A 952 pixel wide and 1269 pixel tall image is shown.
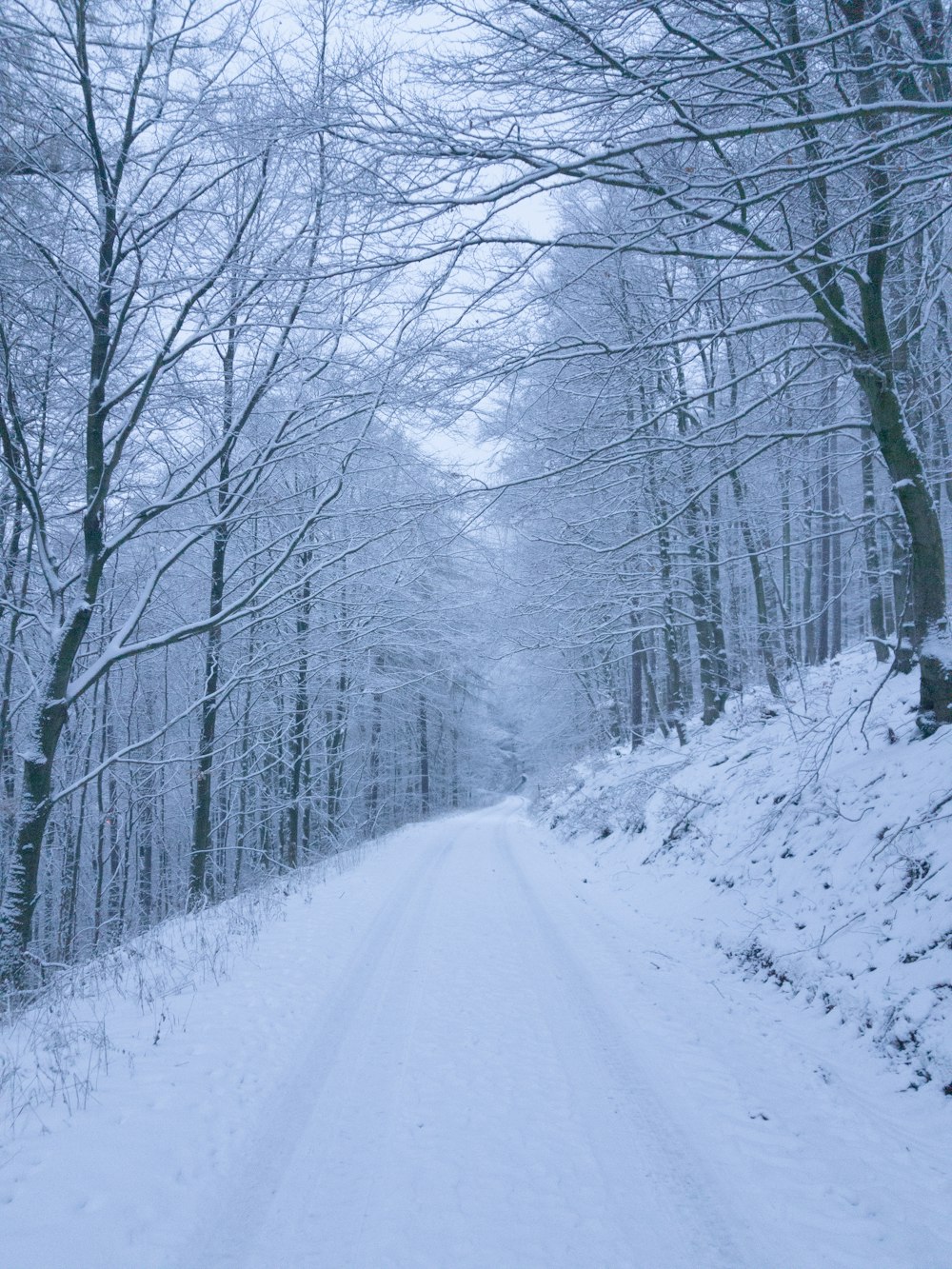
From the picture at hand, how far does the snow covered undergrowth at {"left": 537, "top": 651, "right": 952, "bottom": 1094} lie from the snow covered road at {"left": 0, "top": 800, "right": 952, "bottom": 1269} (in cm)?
44

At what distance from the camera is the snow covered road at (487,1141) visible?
9.06ft

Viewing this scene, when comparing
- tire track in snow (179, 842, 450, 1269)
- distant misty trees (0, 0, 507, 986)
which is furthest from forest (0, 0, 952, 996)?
tire track in snow (179, 842, 450, 1269)

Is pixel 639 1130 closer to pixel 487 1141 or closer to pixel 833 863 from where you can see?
pixel 487 1141

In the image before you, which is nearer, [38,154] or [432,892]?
[38,154]

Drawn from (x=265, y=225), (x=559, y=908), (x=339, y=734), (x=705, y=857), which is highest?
(x=265, y=225)

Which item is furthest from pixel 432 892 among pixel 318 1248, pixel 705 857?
pixel 318 1248

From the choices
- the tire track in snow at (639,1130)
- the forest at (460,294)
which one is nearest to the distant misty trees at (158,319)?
the forest at (460,294)

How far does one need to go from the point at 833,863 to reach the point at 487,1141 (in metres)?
4.27

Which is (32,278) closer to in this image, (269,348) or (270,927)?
(269,348)

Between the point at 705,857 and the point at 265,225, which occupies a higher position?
the point at 265,225

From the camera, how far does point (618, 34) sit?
13.7 feet

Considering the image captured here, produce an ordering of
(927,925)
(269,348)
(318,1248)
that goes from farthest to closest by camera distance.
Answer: (269,348) < (927,925) < (318,1248)

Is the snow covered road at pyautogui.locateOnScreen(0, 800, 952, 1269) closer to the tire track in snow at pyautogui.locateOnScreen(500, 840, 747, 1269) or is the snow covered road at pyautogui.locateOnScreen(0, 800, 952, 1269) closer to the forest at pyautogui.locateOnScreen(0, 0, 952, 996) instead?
the tire track in snow at pyautogui.locateOnScreen(500, 840, 747, 1269)

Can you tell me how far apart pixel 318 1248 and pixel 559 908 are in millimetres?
6979
